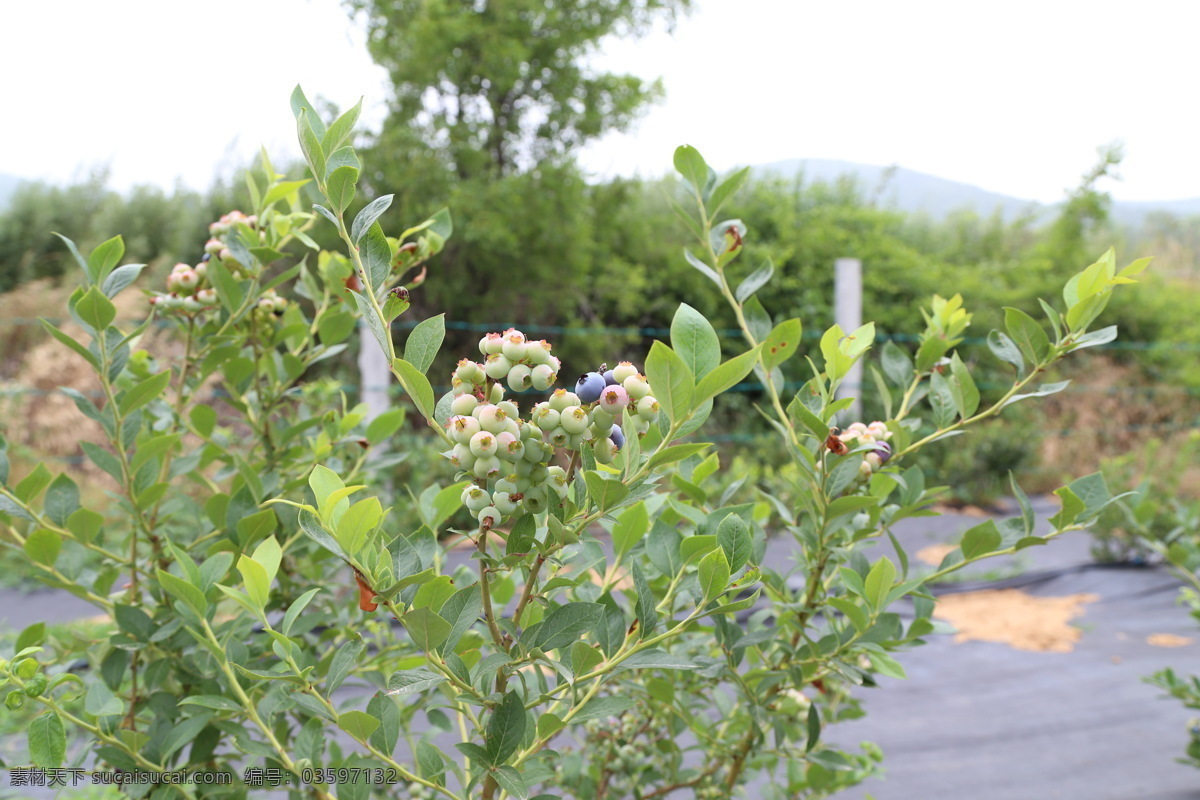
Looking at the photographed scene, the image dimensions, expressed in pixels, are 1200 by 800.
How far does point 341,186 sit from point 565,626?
29 cm

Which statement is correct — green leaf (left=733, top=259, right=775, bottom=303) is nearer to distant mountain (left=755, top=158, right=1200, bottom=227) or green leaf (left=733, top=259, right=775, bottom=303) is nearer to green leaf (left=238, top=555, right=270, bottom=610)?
green leaf (left=238, top=555, right=270, bottom=610)

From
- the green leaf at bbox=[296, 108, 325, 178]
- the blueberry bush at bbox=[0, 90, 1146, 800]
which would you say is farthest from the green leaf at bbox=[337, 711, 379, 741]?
the green leaf at bbox=[296, 108, 325, 178]

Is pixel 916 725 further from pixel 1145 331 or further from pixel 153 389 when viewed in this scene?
pixel 1145 331

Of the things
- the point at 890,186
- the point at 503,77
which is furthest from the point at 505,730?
the point at 890,186

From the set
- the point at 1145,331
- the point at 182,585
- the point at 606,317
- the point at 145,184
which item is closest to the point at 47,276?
the point at 145,184

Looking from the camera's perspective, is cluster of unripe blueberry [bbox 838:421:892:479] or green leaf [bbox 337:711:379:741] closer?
green leaf [bbox 337:711:379:741]

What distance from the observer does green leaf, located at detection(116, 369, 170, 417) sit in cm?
67

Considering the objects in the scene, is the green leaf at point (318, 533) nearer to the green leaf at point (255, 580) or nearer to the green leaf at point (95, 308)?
the green leaf at point (255, 580)

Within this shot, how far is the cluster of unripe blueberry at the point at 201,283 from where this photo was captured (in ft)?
2.53

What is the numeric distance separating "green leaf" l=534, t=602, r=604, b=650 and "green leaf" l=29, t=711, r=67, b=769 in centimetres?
31

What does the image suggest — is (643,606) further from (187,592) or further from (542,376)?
(187,592)

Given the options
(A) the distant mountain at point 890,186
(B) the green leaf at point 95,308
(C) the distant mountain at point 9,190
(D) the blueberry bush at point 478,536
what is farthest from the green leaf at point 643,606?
(C) the distant mountain at point 9,190

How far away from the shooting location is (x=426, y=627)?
1.46ft

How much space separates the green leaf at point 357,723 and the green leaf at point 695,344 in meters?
0.29
